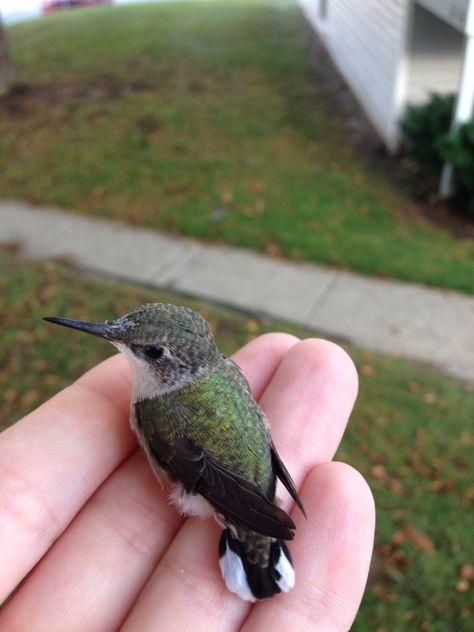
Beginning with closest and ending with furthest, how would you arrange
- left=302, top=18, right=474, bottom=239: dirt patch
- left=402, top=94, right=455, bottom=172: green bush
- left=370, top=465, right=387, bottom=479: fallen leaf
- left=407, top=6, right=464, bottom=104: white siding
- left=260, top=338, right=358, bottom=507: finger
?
left=260, top=338, right=358, bottom=507: finger < left=370, top=465, right=387, bottom=479: fallen leaf < left=302, top=18, right=474, bottom=239: dirt patch < left=402, top=94, right=455, bottom=172: green bush < left=407, top=6, right=464, bottom=104: white siding

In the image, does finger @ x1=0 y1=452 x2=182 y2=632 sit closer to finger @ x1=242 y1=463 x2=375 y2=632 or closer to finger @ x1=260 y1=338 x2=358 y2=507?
finger @ x1=242 y1=463 x2=375 y2=632

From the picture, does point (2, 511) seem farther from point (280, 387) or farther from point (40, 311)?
point (40, 311)

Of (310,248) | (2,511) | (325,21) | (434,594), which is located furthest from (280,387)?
(325,21)

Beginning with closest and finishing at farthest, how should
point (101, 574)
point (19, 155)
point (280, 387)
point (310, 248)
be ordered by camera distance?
point (101, 574) → point (280, 387) → point (310, 248) → point (19, 155)

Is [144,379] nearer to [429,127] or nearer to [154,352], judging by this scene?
[154,352]

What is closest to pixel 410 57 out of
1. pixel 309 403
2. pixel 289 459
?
pixel 309 403

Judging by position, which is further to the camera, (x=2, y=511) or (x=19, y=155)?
(x=19, y=155)

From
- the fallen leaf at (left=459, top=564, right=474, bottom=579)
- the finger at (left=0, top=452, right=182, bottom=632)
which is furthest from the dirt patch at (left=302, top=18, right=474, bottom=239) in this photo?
the finger at (left=0, top=452, right=182, bottom=632)
